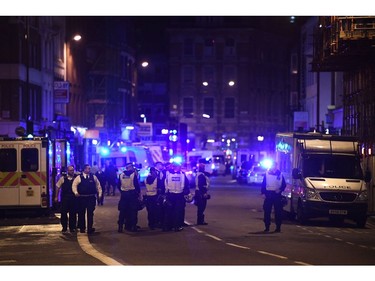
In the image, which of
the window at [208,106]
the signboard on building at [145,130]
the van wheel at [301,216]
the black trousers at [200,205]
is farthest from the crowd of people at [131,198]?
the window at [208,106]

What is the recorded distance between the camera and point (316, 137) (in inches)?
1241

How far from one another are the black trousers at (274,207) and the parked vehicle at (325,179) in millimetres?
2939

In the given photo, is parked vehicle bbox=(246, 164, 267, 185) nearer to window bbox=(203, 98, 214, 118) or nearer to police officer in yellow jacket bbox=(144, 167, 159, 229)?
police officer in yellow jacket bbox=(144, 167, 159, 229)

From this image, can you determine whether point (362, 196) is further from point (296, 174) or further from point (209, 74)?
point (209, 74)

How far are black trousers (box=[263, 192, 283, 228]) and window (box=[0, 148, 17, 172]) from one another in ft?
30.0

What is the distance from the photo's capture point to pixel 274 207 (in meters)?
26.9

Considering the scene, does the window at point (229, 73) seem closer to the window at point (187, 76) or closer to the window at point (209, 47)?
the window at point (209, 47)

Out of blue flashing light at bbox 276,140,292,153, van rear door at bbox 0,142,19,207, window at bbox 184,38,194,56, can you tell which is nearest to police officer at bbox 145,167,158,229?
van rear door at bbox 0,142,19,207

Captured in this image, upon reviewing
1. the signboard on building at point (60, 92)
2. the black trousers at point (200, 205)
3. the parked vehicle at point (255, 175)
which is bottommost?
the parked vehicle at point (255, 175)

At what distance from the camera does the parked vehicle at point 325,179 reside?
97.0 feet

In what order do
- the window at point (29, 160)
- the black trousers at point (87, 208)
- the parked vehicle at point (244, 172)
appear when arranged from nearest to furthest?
the black trousers at point (87, 208) → the window at point (29, 160) → the parked vehicle at point (244, 172)

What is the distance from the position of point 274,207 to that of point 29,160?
9105 millimetres

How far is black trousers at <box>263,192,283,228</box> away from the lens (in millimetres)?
26422

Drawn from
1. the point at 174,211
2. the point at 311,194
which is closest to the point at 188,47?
the point at 311,194
